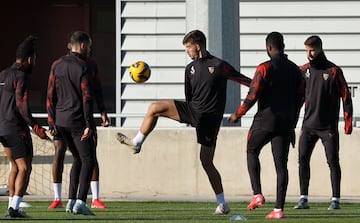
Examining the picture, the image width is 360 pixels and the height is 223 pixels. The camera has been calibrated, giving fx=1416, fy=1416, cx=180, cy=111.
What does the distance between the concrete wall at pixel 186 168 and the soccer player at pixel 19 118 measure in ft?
17.8

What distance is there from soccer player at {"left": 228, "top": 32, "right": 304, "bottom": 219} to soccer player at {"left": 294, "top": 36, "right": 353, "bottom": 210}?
1.97 meters

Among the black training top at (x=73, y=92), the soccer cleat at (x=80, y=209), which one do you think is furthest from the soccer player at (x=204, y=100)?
the soccer cleat at (x=80, y=209)

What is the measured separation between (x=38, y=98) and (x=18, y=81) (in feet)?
48.2

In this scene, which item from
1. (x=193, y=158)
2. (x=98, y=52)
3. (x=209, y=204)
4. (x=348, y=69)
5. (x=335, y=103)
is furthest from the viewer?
(x=98, y=52)

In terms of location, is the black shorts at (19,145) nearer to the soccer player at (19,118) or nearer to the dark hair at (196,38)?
the soccer player at (19,118)

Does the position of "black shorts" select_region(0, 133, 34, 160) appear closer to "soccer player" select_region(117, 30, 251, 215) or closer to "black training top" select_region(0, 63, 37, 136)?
"black training top" select_region(0, 63, 37, 136)

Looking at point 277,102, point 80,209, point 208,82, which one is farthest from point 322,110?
point 80,209

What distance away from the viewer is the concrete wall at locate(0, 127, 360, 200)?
20297 mm

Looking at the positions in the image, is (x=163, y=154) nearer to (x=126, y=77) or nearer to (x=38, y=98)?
(x=126, y=77)

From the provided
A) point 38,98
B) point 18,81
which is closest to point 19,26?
point 38,98

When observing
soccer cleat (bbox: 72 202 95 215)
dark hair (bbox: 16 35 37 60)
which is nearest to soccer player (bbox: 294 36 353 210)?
soccer cleat (bbox: 72 202 95 215)

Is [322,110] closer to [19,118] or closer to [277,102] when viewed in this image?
[277,102]

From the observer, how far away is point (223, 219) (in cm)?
1444

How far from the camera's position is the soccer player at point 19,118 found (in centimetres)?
1465
